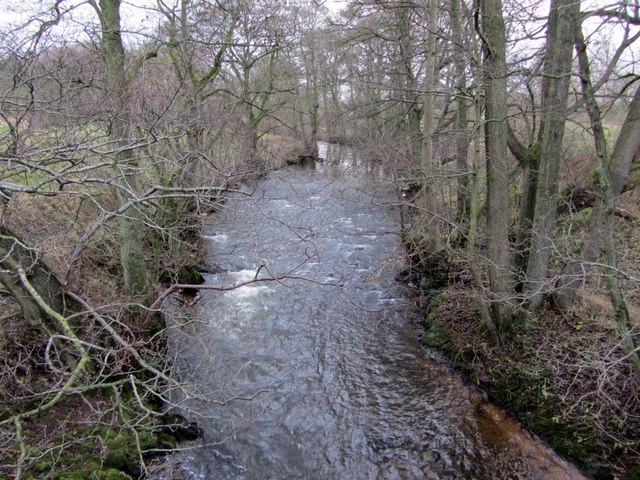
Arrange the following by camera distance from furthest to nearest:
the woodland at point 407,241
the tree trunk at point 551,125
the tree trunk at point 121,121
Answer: the tree trunk at point 121,121 → the tree trunk at point 551,125 → the woodland at point 407,241

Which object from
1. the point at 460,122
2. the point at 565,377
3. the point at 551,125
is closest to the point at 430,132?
the point at 460,122

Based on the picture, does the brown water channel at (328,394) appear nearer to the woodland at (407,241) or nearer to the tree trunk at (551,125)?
the woodland at (407,241)

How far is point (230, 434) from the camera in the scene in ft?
18.7

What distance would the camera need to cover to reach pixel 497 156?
6.54 m

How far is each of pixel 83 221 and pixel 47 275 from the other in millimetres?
4656

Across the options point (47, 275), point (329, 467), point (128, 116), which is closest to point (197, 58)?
point (128, 116)

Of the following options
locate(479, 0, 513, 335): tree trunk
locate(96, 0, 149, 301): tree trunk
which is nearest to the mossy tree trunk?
locate(479, 0, 513, 335): tree trunk

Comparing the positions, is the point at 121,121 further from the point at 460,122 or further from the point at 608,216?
the point at 608,216

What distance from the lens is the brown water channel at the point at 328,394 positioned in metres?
5.20

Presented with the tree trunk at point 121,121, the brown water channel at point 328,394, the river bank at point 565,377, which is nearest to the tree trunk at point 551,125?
the river bank at point 565,377

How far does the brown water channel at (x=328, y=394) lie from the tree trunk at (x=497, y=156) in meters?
1.74

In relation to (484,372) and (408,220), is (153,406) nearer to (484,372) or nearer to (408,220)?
(484,372)

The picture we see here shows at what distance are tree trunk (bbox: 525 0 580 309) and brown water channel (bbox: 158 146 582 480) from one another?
2.31 meters

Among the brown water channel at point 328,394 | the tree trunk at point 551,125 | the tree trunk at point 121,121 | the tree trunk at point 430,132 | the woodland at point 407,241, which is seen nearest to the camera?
the woodland at point 407,241
